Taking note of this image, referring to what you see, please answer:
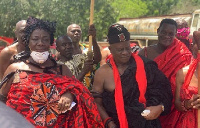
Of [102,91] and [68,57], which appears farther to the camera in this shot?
[68,57]

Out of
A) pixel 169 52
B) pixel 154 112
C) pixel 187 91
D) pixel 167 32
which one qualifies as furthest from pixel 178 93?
pixel 167 32

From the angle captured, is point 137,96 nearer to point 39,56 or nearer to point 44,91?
point 44,91

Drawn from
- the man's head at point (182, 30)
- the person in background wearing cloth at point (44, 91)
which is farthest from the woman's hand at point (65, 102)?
the man's head at point (182, 30)

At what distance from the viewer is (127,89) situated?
3010mm

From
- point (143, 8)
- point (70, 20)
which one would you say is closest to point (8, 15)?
point (70, 20)

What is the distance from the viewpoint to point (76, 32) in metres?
4.79

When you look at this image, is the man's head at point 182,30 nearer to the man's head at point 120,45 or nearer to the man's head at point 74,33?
the man's head at point 74,33

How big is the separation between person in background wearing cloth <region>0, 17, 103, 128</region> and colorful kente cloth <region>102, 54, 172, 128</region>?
7.2 inches

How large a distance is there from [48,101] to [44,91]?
3.9 inches

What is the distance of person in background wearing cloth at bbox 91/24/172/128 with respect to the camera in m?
2.96

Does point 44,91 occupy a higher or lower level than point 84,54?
higher

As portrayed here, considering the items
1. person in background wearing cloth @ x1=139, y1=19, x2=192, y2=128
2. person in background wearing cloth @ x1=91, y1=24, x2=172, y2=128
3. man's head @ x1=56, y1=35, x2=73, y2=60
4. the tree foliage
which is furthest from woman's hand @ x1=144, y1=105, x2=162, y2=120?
the tree foliage

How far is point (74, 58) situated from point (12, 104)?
5.33 ft

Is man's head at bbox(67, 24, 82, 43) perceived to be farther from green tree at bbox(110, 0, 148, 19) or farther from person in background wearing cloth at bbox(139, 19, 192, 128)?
green tree at bbox(110, 0, 148, 19)
